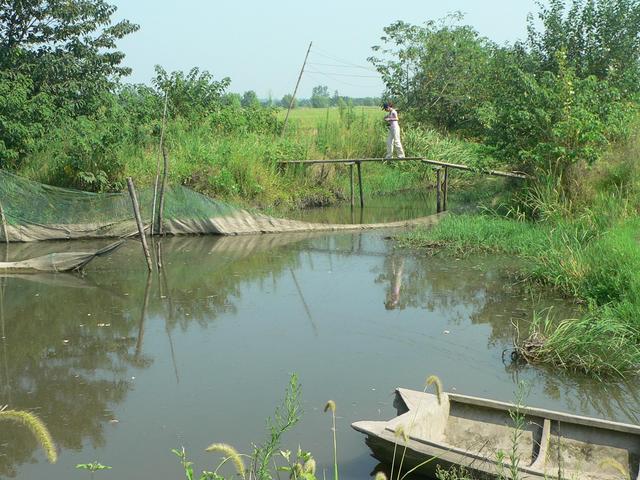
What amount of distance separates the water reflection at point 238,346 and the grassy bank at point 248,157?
8.65ft

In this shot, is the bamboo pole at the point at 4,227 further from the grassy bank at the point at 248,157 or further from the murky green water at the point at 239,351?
the murky green water at the point at 239,351

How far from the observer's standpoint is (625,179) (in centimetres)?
1148

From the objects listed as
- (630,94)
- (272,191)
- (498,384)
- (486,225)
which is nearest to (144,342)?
(498,384)

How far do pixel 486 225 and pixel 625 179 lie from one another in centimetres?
215

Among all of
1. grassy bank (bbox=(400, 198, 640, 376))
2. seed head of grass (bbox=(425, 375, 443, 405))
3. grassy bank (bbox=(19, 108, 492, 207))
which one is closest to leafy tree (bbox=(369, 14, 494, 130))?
grassy bank (bbox=(19, 108, 492, 207))

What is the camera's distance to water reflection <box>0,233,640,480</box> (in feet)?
18.3

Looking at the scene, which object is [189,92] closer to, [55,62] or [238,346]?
[55,62]

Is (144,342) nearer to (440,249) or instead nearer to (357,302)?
(357,302)

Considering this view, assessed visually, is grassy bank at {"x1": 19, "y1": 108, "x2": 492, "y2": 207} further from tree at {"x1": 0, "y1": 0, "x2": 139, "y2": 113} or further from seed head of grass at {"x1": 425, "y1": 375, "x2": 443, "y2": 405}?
seed head of grass at {"x1": 425, "y1": 375, "x2": 443, "y2": 405}

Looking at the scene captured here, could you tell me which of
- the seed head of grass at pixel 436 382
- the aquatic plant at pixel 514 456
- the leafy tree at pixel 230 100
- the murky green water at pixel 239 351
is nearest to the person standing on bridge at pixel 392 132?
the leafy tree at pixel 230 100

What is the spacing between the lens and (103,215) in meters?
12.3

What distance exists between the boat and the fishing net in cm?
786

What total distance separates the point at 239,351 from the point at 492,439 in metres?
2.95

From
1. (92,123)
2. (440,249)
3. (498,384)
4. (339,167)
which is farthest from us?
(339,167)
